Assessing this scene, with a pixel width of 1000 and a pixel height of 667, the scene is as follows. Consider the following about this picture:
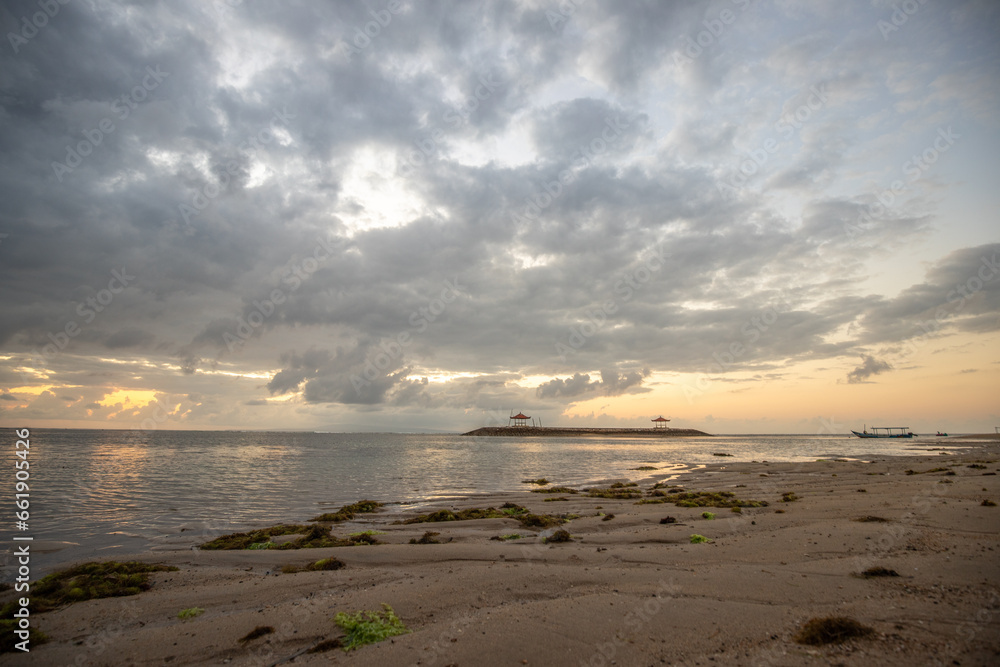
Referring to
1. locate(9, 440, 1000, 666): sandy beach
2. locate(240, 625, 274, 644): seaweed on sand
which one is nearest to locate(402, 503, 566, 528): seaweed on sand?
locate(9, 440, 1000, 666): sandy beach

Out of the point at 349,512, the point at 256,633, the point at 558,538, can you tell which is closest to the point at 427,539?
the point at 558,538

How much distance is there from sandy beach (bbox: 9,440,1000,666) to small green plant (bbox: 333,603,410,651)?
19 centimetres

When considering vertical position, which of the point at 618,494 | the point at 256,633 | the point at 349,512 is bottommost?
the point at 349,512

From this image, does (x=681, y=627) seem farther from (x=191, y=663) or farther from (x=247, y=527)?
(x=247, y=527)

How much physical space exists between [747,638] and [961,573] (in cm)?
502

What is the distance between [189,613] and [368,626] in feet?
14.2

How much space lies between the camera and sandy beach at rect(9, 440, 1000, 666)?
6.04 meters

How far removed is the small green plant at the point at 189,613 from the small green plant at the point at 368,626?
10.5 feet

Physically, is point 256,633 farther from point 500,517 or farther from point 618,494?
point 618,494

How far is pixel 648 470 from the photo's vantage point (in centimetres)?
4234

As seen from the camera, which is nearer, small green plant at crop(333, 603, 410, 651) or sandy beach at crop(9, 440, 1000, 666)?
sandy beach at crop(9, 440, 1000, 666)

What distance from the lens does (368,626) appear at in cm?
707

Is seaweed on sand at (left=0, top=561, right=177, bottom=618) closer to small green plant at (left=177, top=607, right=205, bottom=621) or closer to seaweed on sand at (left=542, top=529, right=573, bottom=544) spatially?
small green plant at (left=177, top=607, right=205, bottom=621)

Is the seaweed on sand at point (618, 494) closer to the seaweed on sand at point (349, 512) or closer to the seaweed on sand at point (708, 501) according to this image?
the seaweed on sand at point (708, 501)
